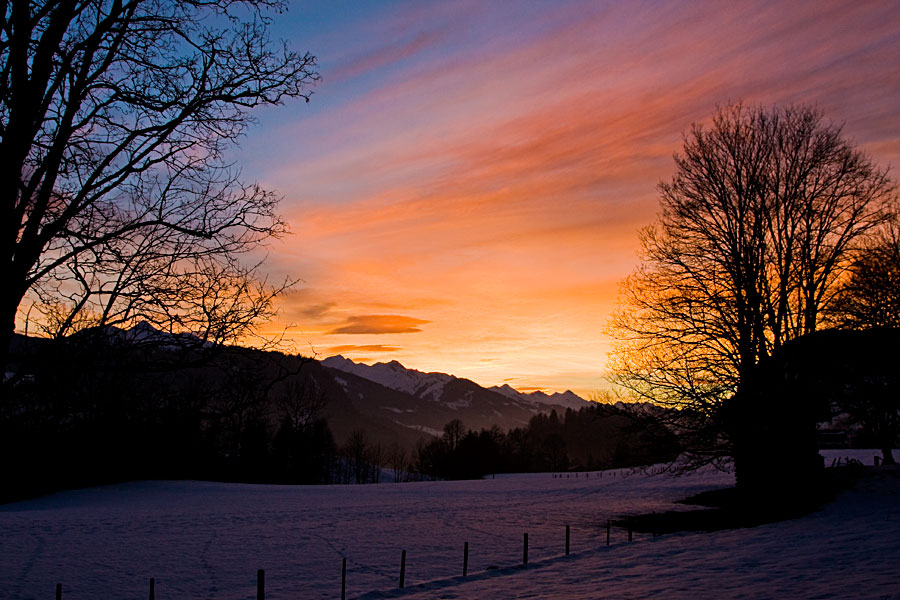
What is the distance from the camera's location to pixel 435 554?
21.8 meters

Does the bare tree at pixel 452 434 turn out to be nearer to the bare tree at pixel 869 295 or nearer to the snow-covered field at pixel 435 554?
the snow-covered field at pixel 435 554

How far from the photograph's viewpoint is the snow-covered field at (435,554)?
591 inches

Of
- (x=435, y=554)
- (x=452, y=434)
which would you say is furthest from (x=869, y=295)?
(x=452, y=434)

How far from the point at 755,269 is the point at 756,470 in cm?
812

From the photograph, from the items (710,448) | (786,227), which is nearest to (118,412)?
(710,448)

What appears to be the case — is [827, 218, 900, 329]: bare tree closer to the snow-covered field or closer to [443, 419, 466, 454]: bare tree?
the snow-covered field

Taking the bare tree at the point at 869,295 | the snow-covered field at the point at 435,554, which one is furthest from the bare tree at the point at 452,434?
the bare tree at the point at 869,295

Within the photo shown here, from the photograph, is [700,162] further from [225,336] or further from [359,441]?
[359,441]

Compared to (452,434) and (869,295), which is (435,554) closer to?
(869,295)

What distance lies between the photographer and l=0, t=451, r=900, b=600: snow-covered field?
15008 millimetres

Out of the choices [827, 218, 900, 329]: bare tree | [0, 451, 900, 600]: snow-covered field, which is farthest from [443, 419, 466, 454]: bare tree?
[827, 218, 900, 329]: bare tree

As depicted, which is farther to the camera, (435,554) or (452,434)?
(452,434)

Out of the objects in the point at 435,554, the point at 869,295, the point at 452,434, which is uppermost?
the point at 869,295

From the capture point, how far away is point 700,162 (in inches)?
1001
